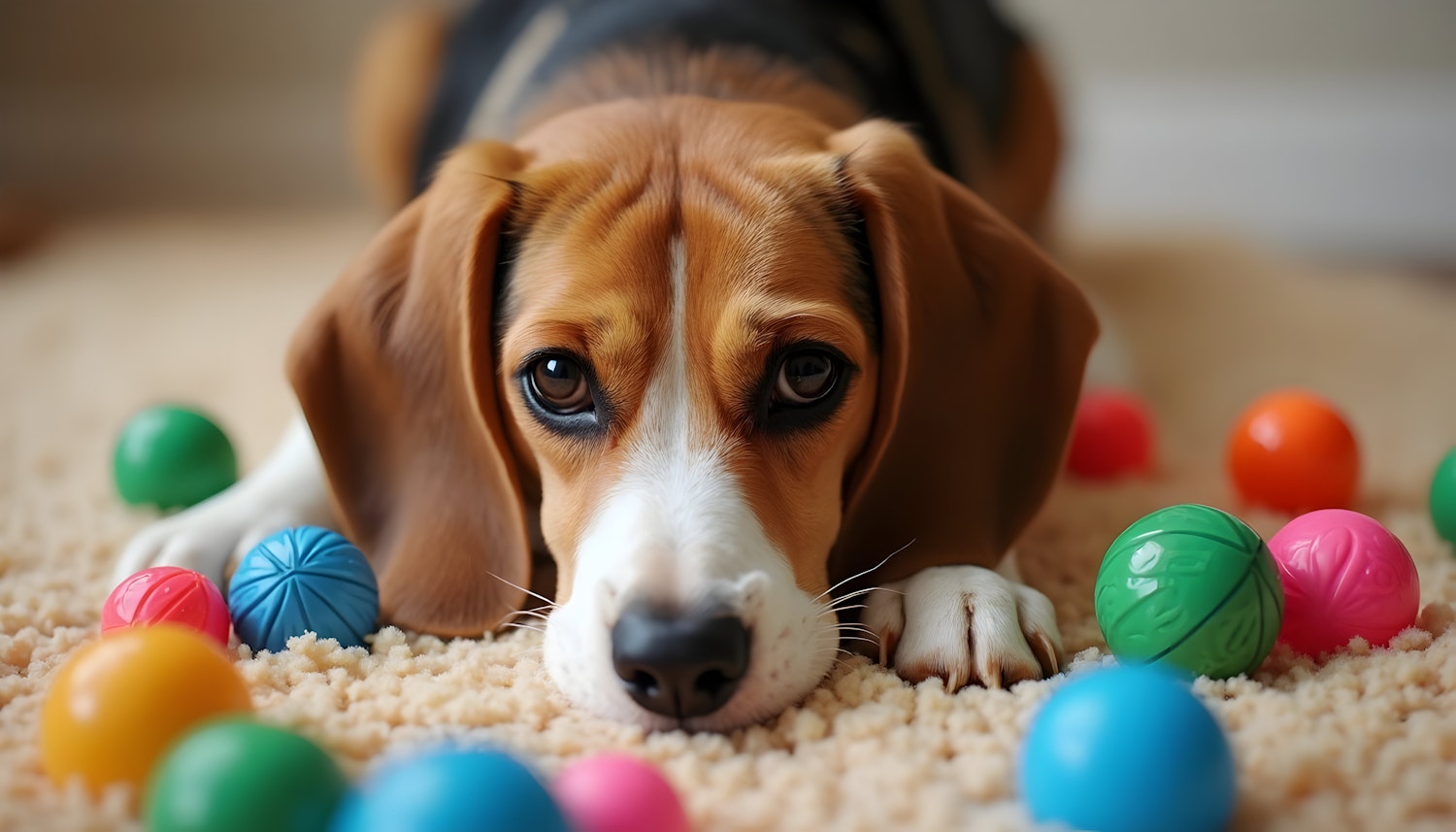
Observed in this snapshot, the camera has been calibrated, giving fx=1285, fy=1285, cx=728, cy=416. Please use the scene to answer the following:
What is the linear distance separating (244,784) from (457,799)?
25cm

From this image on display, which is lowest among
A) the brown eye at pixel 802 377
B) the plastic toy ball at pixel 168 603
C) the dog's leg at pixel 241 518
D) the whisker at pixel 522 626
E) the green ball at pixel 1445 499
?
the green ball at pixel 1445 499

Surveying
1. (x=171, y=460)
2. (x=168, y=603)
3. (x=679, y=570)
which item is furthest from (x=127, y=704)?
A: (x=171, y=460)

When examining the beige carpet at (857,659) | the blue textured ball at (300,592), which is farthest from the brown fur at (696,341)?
the beige carpet at (857,659)

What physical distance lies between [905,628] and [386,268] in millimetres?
1181

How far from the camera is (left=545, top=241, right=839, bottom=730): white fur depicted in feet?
6.02

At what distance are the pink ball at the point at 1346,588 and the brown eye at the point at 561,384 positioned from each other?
1184mm

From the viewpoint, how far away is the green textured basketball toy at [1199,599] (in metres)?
1.87

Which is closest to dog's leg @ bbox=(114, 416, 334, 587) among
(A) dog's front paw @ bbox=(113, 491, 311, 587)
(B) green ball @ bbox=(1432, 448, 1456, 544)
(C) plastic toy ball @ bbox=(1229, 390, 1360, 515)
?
(A) dog's front paw @ bbox=(113, 491, 311, 587)

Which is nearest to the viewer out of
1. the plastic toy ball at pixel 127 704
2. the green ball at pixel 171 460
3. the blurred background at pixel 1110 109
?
the plastic toy ball at pixel 127 704

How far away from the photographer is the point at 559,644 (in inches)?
77.8

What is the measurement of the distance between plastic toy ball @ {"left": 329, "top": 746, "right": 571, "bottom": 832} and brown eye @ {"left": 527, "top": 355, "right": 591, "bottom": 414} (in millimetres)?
851

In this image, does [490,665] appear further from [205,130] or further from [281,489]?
[205,130]

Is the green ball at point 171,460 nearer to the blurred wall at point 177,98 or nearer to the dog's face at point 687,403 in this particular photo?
the dog's face at point 687,403

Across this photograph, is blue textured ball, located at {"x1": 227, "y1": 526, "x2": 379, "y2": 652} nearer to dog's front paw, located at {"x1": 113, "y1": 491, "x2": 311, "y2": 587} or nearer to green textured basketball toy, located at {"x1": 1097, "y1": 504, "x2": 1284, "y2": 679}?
dog's front paw, located at {"x1": 113, "y1": 491, "x2": 311, "y2": 587}
